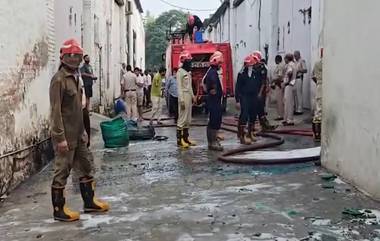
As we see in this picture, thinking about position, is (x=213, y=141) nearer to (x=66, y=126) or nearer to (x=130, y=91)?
(x=66, y=126)

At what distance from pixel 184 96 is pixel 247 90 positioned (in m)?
1.27

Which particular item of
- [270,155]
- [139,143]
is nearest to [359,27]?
[270,155]

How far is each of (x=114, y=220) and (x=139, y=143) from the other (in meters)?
6.88

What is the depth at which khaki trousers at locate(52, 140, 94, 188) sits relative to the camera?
6.54 m

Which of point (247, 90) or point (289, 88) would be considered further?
point (289, 88)

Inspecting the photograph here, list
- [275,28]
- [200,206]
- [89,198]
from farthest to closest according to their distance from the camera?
[275,28]
[200,206]
[89,198]

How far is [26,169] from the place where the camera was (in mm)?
9109

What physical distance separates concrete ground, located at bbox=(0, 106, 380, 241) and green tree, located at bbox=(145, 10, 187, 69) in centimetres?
5515

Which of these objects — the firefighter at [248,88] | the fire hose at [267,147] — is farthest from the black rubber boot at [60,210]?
the firefighter at [248,88]

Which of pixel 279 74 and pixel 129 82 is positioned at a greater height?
pixel 279 74

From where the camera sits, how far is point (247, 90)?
39.4 feet

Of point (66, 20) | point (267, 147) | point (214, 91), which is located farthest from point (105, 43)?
point (267, 147)

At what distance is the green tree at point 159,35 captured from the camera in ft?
213

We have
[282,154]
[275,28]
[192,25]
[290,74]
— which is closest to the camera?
[282,154]
